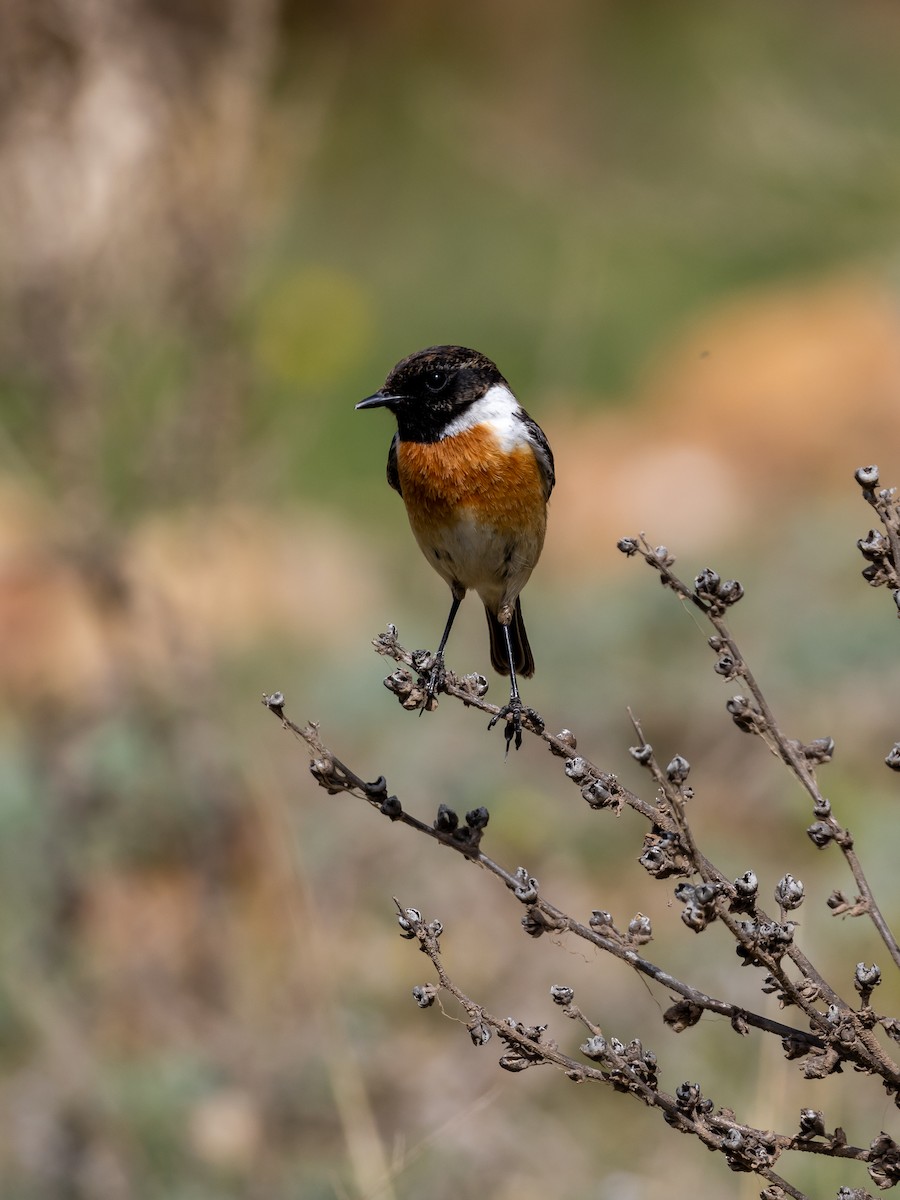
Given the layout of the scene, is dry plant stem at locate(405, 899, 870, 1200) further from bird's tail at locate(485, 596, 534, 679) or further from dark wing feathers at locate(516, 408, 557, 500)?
bird's tail at locate(485, 596, 534, 679)

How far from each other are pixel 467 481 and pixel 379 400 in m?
0.26

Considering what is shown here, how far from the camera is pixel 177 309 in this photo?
5379 mm

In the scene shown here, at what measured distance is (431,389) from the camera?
11.8ft

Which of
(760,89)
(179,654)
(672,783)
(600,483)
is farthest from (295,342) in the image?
(760,89)

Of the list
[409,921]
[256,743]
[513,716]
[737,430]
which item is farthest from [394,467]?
[737,430]

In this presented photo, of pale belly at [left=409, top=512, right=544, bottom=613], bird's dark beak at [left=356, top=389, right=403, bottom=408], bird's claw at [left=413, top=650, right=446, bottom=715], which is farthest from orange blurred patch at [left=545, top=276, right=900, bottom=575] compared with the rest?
bird's claw at [left=413, top=650, right=446, bottom=715]

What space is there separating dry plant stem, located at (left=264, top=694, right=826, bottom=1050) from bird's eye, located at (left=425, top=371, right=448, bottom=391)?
1.61 meters

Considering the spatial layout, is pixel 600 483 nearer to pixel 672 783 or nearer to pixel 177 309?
pixel 177 309

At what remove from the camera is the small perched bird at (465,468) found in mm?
3555

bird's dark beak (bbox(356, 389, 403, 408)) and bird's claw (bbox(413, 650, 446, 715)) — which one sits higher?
bird's dark beak (bbox(356, 389, 403, 408))

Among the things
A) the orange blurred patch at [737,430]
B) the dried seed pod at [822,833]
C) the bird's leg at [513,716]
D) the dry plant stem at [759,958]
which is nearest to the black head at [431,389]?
the bird's leg at [513,716]

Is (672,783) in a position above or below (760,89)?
below

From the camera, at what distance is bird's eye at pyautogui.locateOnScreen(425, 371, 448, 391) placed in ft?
11.7

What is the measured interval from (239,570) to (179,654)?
4236mm
